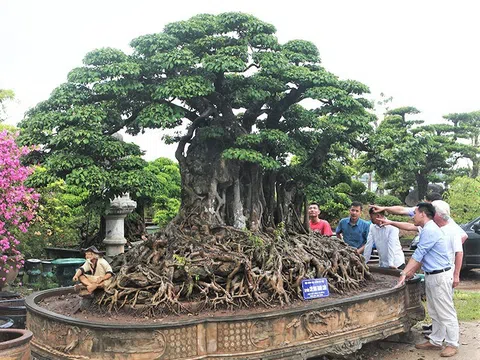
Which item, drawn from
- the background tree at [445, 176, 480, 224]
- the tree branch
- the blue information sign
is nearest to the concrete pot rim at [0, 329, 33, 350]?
the blue information sign

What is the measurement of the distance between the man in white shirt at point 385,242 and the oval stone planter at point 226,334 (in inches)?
53.1

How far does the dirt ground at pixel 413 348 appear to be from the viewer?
625 centimetres

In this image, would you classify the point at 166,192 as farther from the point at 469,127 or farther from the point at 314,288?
the point at 469,127

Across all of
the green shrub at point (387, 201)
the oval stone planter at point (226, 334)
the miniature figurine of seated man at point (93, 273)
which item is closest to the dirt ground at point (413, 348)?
the oval stone planter at point (226, 334)

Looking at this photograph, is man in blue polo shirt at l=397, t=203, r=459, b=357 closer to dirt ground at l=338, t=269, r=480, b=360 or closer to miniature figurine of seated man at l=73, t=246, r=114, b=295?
dirt ground at l=338, t=269, r=480, b=360

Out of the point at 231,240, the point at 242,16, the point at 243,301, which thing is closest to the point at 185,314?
the point at 243,301

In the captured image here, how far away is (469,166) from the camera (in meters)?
23.5

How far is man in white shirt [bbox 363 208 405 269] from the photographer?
7.46m

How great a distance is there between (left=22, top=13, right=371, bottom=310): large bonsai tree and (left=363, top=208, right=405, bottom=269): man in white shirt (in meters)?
0.51

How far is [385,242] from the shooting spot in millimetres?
7785

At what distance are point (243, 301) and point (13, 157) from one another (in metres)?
4.82

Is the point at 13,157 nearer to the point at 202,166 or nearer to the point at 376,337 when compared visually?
the point at 202,166

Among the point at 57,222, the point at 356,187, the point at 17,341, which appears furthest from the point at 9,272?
the point at 356,187

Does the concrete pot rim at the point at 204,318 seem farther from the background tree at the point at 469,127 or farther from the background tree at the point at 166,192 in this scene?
the background tree at the point at 469,127
